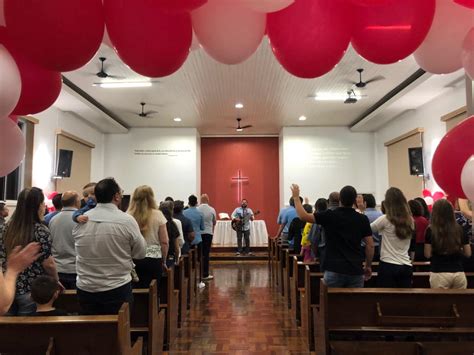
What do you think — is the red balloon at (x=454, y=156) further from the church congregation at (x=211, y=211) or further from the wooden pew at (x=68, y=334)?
the wooden pew at (x=68, y=334)

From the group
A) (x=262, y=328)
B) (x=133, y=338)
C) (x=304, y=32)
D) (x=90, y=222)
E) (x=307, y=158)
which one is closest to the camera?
(x=304, y=32)

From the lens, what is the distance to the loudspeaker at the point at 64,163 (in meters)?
8.01

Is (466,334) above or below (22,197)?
below

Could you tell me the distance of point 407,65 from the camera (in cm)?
639

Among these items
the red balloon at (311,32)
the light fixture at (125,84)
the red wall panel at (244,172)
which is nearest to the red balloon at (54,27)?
the red balloon at (311,32)

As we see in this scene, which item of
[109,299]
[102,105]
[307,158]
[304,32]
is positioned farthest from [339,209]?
[307,158]

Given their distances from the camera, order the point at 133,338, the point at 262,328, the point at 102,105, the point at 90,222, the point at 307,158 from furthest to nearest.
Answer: the point at 307,158 → the point at 102,105 → the point at 262,328 → the point at 133,338 → the point at 90,222

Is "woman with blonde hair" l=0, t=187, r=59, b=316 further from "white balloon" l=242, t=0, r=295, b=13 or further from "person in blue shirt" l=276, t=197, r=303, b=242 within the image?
"person in blue shirt" l=276, t=197, r=303, b=242

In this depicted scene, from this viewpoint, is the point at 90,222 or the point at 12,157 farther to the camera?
the point at 90,222

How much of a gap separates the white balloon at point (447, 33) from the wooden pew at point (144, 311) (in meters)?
2.11

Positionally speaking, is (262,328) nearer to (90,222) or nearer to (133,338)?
(133,338)

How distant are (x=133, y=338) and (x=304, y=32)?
2.41m

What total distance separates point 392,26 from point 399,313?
1.82 meters

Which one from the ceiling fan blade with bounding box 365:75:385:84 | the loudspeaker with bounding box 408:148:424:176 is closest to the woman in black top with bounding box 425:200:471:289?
the ceiling fan blade with bounding box 365:75:385:84
